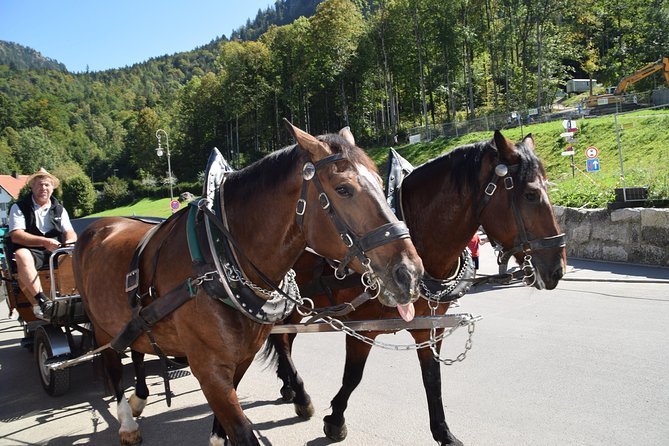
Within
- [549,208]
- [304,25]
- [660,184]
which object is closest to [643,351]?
[549,208]

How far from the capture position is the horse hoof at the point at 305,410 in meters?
4.28

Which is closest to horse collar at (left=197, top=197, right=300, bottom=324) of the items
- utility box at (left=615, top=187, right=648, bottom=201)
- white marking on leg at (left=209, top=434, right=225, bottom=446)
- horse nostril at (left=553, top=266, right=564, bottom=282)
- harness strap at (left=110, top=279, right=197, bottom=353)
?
harness strap at (left=110, top=279, right=197, bottom=353)

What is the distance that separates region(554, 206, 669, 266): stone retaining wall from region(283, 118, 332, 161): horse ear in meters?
9.14

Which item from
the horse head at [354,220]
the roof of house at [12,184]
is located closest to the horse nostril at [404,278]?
the horse head at [354,220]

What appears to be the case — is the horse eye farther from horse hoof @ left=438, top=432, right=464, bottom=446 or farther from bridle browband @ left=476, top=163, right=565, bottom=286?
horse hoof @ left=438, top=432, right=464, bottom=446

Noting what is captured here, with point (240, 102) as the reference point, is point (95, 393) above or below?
below

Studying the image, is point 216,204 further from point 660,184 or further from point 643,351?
point 660,184

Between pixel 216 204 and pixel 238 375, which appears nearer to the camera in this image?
pixel 216 204

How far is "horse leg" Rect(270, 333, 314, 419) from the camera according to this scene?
4281mm

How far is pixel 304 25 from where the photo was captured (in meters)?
44.6

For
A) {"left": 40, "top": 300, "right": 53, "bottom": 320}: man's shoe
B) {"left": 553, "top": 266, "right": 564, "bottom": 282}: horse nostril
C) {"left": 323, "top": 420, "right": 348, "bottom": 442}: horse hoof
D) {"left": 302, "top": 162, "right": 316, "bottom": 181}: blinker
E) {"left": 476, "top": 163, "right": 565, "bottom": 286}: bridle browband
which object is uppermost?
{"left": 302, "top": 162, "right": 316, "bottom": 181}: blinker

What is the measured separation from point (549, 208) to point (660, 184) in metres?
8.22

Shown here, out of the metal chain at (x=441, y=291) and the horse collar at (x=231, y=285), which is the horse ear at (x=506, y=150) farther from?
the horse collar at (x=231, y=285)

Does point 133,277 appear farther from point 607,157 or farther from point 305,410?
point 607,157
